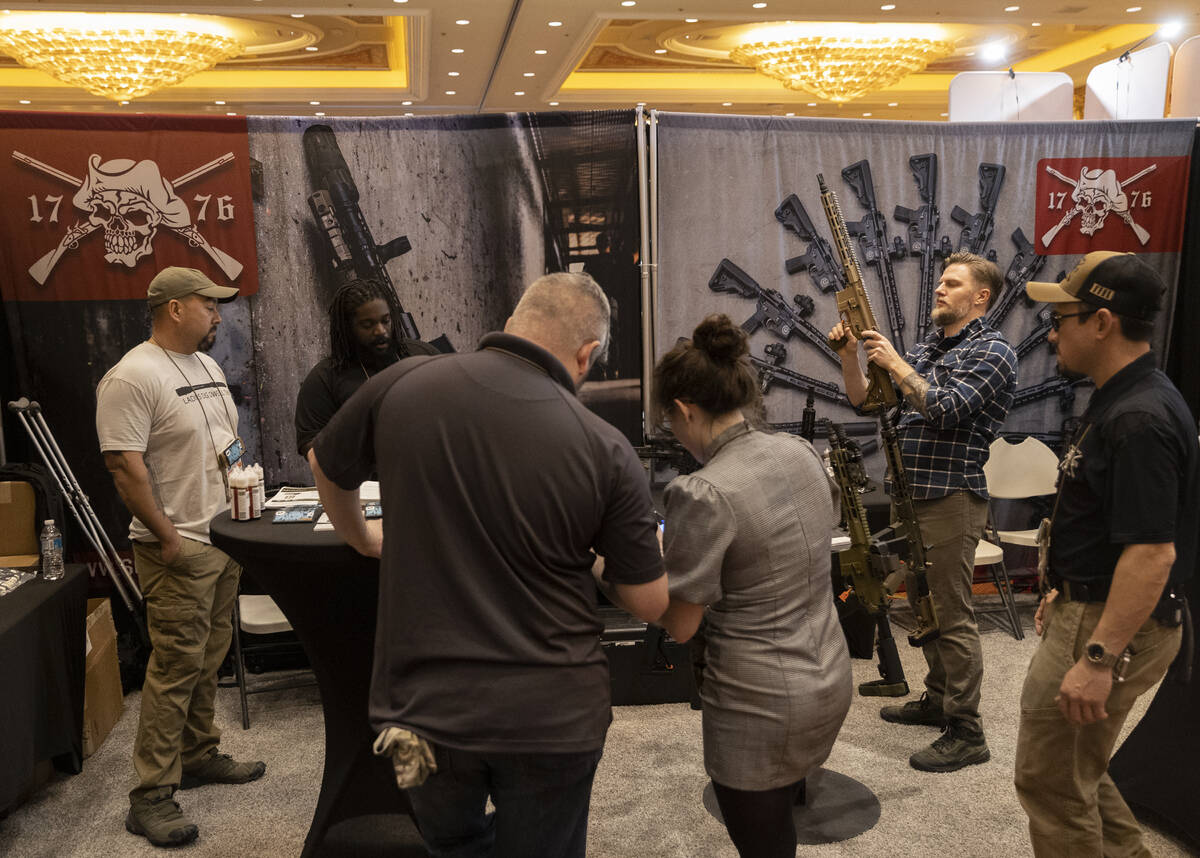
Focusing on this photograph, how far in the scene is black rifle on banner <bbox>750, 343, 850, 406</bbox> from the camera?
4.45 metres

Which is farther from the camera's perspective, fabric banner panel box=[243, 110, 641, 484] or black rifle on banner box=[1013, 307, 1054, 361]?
black rifle on banner box=[1013, 307, 1054, 361]

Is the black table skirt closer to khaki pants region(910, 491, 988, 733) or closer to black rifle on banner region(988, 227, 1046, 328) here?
khaki pants region(910, 491, 988, 733)

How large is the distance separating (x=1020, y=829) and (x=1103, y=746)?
0.95 metres

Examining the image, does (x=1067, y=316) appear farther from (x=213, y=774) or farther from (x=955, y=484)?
(x=213, y=774)

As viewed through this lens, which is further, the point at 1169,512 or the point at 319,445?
the point at 1169,512

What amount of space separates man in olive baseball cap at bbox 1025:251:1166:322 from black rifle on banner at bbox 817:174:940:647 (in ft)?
3.60

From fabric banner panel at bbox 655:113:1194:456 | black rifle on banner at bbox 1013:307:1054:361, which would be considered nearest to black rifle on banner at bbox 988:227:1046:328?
fabric banner panel at bbox 655:113:1194:456

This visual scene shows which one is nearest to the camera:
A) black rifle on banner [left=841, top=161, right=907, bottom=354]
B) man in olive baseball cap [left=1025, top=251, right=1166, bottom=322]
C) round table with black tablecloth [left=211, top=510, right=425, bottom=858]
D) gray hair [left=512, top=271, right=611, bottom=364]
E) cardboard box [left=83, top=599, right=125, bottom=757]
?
gray hair [left=512, top=271, right=611, bottom=364]

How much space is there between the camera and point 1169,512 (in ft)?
5.79

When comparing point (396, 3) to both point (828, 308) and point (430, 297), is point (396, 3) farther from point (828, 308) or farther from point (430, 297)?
point (828, 308)

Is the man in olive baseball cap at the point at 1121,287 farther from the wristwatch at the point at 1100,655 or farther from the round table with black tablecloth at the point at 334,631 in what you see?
the round table with black tablecloth at the point at 334,631

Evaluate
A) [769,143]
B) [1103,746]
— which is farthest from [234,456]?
[769,143]

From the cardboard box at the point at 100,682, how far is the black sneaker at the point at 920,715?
2737 millimetres

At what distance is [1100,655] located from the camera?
1.80 meters
